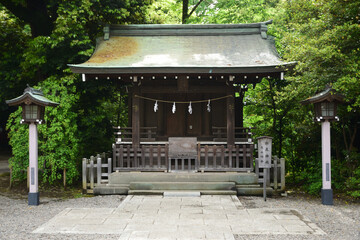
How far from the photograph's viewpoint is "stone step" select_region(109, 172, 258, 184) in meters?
11.4

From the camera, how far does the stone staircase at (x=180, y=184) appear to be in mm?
11008

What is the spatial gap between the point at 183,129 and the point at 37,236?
7845 millimetres

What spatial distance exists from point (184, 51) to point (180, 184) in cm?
516

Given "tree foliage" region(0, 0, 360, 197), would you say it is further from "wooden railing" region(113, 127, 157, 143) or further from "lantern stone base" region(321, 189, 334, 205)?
"wooden railing" region(113, 127, 157, 143)

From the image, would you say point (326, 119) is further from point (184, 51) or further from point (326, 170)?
point (184, 51)

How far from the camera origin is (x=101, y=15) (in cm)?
1504

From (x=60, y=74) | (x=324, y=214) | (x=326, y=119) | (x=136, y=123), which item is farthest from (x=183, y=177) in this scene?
(x=60, y=74)

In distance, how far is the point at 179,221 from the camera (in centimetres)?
769

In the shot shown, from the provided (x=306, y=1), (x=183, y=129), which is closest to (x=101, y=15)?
(x=183, y=129)

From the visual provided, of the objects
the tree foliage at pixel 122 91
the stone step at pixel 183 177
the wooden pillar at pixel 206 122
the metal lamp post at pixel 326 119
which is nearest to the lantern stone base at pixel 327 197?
the metal lamp post at pixel 326 119

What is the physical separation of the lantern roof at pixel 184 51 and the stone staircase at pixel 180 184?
3.34 metres

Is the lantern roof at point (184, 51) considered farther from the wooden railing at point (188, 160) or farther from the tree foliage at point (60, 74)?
the wooden railing at point (188, 160)

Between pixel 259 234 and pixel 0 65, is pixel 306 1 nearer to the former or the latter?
pixel 259 234

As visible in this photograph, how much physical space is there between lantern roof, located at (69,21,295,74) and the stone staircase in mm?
→ 3340
